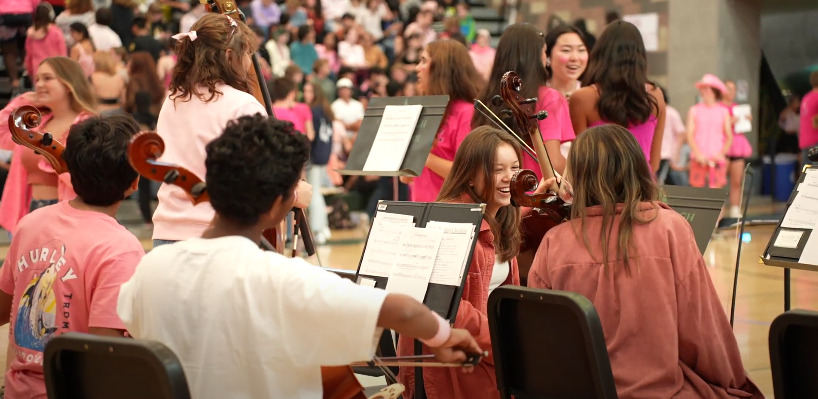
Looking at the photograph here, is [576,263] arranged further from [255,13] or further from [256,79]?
[255,13]

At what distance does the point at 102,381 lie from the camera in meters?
2.04

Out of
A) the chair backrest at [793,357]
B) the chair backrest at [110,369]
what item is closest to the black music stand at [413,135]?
the chair backrest at [793,357]

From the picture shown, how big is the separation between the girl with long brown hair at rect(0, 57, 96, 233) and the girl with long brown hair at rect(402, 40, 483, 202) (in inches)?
59.3

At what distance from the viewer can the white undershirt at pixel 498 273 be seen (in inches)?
135

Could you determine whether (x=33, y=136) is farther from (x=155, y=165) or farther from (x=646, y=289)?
(x=646, y=289)

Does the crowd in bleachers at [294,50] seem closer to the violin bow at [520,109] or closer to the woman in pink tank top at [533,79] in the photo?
the woman in pink tank top at [533,79]

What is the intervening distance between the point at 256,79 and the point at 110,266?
1.25m

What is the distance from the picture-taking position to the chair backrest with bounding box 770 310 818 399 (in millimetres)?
2209

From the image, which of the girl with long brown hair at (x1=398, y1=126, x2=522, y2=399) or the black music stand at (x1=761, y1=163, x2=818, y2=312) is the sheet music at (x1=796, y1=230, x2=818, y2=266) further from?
the girl with long brown hair at (x1=398, y1=126, x2=522, y2=399)

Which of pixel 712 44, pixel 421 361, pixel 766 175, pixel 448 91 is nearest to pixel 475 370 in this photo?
pixel 421 361

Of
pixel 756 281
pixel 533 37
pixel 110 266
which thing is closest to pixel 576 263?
pixel 110 266

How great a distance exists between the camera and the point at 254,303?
1.99 meters

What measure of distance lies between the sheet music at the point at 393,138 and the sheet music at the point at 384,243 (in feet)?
3.68

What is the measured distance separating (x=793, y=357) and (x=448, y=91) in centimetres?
258
